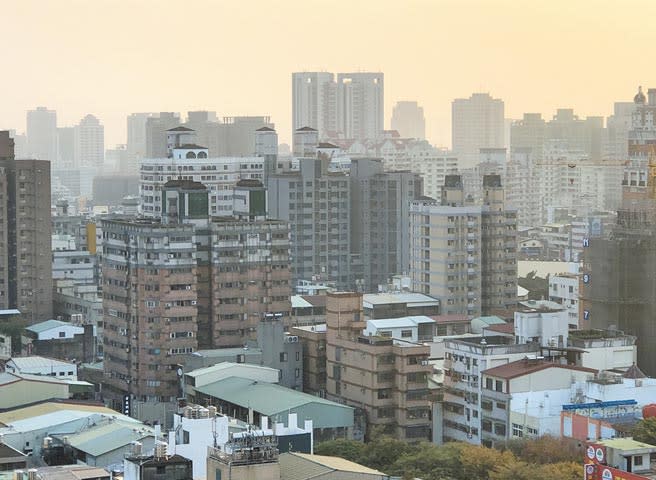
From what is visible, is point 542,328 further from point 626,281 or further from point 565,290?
point 565,290

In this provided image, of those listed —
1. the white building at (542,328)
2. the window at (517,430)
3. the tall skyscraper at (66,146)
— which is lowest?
the window at (517,430)

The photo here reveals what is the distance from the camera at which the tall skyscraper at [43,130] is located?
440 ft

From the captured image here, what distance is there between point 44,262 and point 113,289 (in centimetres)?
1072

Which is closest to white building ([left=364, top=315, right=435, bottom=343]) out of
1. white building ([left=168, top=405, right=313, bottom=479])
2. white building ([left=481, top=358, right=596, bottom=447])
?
white building ([left=481, top=358, right=596, bottom=447])

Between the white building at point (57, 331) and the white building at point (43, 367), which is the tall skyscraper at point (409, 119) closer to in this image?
the white building at point (57, 331)

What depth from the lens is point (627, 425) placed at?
26.1 meters

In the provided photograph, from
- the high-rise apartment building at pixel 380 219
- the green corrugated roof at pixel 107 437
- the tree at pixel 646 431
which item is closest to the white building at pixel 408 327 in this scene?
the green corrugated roof at pixel 107 437

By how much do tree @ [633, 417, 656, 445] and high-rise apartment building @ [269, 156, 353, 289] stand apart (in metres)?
28.7

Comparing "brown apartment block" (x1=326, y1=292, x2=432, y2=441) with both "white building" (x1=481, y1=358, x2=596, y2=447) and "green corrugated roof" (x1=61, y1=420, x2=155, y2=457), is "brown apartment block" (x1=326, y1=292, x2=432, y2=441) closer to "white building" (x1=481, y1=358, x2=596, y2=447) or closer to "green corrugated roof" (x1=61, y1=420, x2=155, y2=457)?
"white building" (x1=481, y1=358, x2=596, y2=447)

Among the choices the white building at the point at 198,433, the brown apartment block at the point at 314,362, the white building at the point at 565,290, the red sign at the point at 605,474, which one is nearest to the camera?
the red sign at the point at 605,474

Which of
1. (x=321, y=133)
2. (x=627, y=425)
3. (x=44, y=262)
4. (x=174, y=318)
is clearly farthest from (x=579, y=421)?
(x=321, y=133)

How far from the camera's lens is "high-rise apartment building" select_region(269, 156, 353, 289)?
177ft

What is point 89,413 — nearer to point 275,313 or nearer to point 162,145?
point 275,313

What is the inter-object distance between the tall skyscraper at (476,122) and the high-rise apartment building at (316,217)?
215 ft
